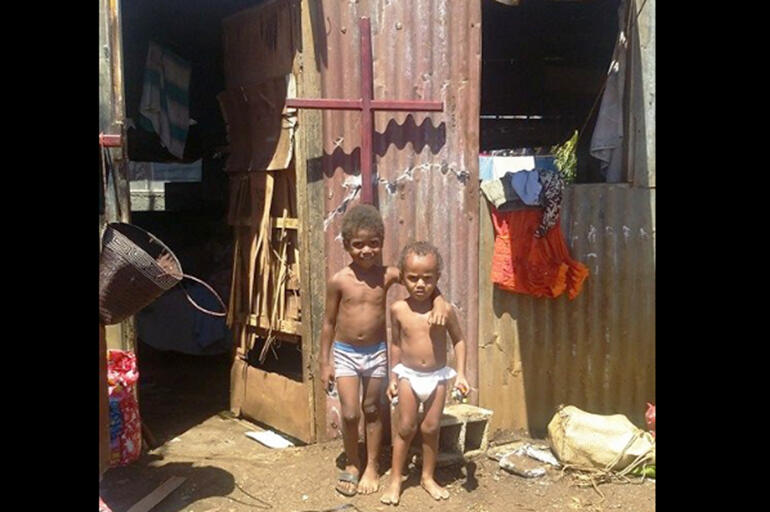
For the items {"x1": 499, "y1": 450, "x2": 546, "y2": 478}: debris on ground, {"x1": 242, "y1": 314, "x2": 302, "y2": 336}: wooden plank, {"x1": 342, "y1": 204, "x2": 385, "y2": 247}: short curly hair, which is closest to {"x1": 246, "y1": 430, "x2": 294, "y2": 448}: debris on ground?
{"x1": 242, "y1": 314, "x2": 302, "y2": 336}: wooden plank

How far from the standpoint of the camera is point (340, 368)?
4922 millimetres

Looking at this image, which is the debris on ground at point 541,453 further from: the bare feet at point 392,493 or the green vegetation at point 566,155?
the green vegetation at point 566,155

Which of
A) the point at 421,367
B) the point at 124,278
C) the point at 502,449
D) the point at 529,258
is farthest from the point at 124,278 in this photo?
the point at 502,449

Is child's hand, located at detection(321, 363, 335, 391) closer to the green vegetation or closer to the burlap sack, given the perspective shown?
the burlap sack

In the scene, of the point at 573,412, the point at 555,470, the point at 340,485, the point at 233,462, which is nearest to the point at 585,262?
the point at 573,412

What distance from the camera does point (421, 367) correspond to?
4.80m

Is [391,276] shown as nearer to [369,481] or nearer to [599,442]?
[369,481]

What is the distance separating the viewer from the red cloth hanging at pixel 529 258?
18.4 ft

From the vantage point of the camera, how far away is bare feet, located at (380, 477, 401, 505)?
4684 mm

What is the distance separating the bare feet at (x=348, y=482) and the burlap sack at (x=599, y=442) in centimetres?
143

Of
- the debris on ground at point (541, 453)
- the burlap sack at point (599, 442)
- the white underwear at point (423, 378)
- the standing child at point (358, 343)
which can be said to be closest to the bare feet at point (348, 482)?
the standing child at point (358, 343)
